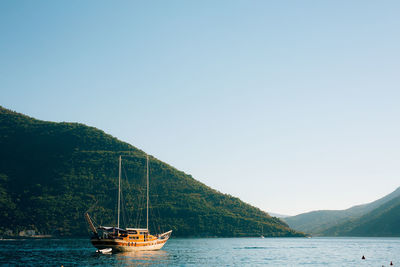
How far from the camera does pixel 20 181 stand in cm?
19925

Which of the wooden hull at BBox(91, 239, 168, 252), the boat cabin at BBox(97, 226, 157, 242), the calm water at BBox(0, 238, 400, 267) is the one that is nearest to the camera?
the calm water at BBox(0, 238, 400, 267)

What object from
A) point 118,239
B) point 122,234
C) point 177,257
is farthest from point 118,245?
point 177,257

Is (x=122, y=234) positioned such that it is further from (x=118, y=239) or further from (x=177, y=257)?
(x=177, y=257)

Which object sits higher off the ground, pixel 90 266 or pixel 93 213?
pixel 93 213

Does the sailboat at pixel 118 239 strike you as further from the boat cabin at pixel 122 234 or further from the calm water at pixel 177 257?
the calm water at pixel 177 257

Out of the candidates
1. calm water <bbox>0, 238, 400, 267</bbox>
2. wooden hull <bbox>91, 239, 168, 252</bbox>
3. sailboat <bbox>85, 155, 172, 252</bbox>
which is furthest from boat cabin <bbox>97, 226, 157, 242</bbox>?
calm water <bbox>0, 238, 400, 267</bbox>

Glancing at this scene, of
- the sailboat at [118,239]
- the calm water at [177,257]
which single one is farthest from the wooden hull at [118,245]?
the calm water at [177,257]

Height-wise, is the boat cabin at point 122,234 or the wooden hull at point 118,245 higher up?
the boat cabin at point 122,234

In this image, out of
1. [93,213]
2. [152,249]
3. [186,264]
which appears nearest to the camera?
[186,264]

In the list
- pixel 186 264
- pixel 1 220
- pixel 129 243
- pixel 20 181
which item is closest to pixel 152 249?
pixel 129 243

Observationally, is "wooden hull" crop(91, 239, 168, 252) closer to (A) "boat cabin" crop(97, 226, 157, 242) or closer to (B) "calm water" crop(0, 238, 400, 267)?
(A) "boat cabin" crop(97, 226, 157, 242)

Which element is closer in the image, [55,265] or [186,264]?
[55,265]

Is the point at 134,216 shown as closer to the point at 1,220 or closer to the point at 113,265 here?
the point at 1,220

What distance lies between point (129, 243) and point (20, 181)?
12460 cm
